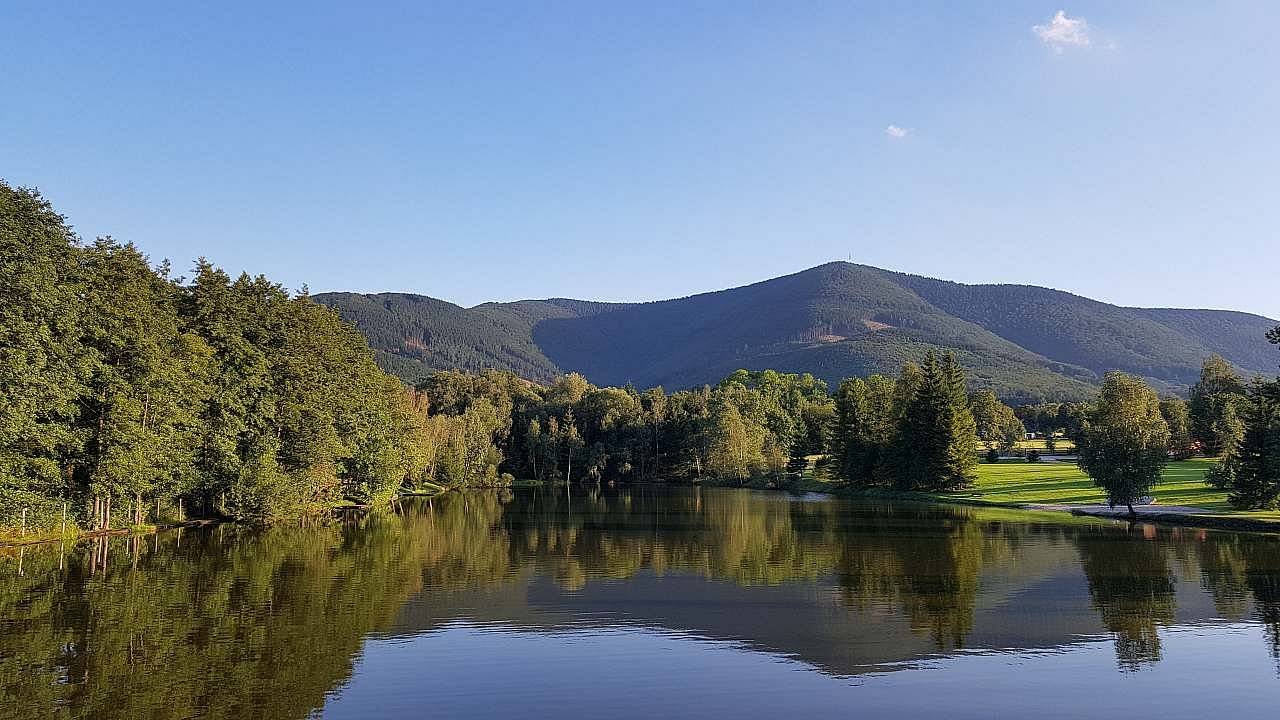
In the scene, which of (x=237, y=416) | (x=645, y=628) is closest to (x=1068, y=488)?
(x=645, y=628)

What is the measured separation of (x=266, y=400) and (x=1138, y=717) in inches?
2091

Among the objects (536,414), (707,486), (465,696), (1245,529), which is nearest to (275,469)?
(465,696)

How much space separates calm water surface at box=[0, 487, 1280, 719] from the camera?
1923 cm

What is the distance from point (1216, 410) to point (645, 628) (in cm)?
10727

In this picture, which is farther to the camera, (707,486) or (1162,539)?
(707,486)

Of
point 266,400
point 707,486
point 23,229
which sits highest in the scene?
point 23,229

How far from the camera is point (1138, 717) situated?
18141 millimetres

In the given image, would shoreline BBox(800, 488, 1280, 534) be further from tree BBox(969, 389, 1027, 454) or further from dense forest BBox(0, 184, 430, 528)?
tree BBox(969, 389, 1027, 454)

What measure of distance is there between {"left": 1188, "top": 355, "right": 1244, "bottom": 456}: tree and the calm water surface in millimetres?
57051

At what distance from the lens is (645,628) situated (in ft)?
88.4

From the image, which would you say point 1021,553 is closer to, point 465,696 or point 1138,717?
point 1138,717

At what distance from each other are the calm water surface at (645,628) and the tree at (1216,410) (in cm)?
5705

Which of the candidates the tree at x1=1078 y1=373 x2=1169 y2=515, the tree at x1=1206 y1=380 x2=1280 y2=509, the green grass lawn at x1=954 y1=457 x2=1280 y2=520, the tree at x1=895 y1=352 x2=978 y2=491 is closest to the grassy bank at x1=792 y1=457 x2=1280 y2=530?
the green grass lawn at x1=954 y1=457 x2=1280 y2=520

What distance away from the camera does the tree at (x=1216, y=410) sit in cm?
9551
